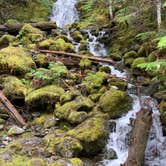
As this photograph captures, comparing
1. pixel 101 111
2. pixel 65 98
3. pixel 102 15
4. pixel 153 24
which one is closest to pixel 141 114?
pixel 101 111

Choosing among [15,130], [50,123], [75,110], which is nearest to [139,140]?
[75,110]

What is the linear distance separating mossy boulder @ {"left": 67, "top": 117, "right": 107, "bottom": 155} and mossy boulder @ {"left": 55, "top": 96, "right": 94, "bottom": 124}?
280 millimetres

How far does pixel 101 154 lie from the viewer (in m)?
8.41

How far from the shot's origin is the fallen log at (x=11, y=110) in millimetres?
9375

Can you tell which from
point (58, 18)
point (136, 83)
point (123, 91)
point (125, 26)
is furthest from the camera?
point (58, 18)

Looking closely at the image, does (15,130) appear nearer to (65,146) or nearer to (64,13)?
(65,146)

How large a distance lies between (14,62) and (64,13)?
10.8 metres

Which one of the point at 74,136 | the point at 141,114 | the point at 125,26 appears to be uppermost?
the point at 125,26

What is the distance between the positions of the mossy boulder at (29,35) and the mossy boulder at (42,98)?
5473 mm

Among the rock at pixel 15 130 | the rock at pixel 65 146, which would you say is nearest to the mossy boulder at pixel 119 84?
the rock at pixel 65 146

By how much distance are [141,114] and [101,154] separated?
1.43 m

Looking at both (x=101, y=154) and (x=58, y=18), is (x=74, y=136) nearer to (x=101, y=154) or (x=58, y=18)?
(x=101, y=154)

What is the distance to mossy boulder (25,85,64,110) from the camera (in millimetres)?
9867

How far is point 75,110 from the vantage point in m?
9.28
